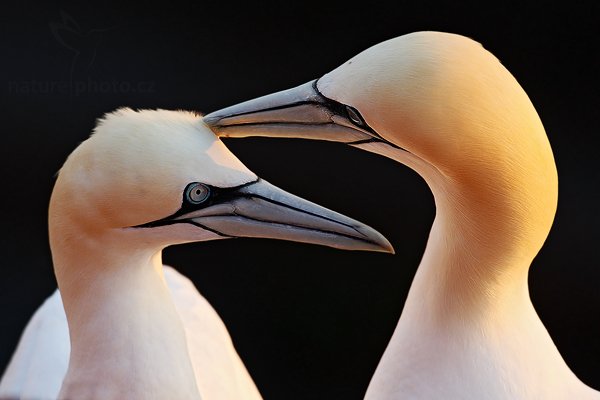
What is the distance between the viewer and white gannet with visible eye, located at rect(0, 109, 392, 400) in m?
2.88

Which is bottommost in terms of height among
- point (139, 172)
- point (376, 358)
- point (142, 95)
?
point (376, 358)

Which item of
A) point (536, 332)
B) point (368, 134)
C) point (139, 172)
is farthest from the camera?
point (536, 332)

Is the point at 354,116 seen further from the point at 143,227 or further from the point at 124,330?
the point at 124,330

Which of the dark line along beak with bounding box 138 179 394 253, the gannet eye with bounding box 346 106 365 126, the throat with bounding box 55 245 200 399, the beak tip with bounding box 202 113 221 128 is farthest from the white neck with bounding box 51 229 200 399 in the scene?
the gannet eye with bounding box 346 106 365 126

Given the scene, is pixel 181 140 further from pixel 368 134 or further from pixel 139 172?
pixel 368 134

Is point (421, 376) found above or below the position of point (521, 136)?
below

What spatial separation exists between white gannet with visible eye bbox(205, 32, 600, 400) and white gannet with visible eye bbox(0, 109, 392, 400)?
0.65 feet

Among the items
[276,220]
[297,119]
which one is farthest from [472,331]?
[297,119]

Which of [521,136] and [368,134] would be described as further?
[368,134]

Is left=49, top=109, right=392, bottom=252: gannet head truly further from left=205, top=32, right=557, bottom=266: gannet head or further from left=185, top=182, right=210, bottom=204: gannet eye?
left=205, top=32, right=557, bottom=266: gannet head

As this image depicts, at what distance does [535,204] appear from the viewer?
299cm

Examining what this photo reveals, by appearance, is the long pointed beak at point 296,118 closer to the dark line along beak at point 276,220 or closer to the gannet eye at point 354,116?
the gannet eye at point 354,116

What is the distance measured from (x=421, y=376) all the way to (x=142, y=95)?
349cm

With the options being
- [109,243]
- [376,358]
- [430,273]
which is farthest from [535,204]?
[376,358]
